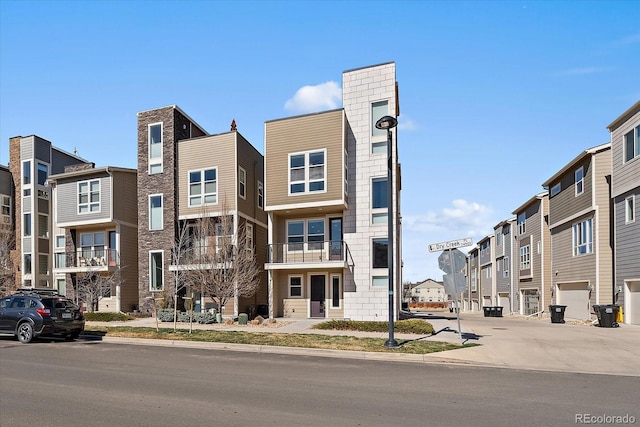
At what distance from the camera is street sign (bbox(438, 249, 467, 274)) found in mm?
14453

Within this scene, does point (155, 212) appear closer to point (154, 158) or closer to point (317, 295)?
point (154, 158)

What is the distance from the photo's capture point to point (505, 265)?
150ft

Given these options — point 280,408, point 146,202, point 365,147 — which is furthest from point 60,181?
point 280,408

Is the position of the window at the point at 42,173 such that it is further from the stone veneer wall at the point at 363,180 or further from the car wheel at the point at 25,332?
the stone veneer wall at the point at 363,180

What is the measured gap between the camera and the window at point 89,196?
2788 cm

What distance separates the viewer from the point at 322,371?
10352 mm

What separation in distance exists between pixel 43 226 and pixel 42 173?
4.17 metres

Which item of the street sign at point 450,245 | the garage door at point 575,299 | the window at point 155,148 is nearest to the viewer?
the street sign at point 450,245

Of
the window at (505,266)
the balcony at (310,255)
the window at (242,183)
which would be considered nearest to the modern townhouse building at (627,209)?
the balcony at (310,255)

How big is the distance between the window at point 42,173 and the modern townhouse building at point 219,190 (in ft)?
53.7

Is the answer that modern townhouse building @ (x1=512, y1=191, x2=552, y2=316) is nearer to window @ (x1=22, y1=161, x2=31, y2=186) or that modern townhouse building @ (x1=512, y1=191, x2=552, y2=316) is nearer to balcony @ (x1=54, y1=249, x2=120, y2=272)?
balcony @ (x1=54, y1=249, x2=120, y2=272)

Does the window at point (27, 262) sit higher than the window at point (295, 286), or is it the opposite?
the window at point (27, 262)

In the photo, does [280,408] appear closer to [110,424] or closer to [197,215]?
[110,424]
